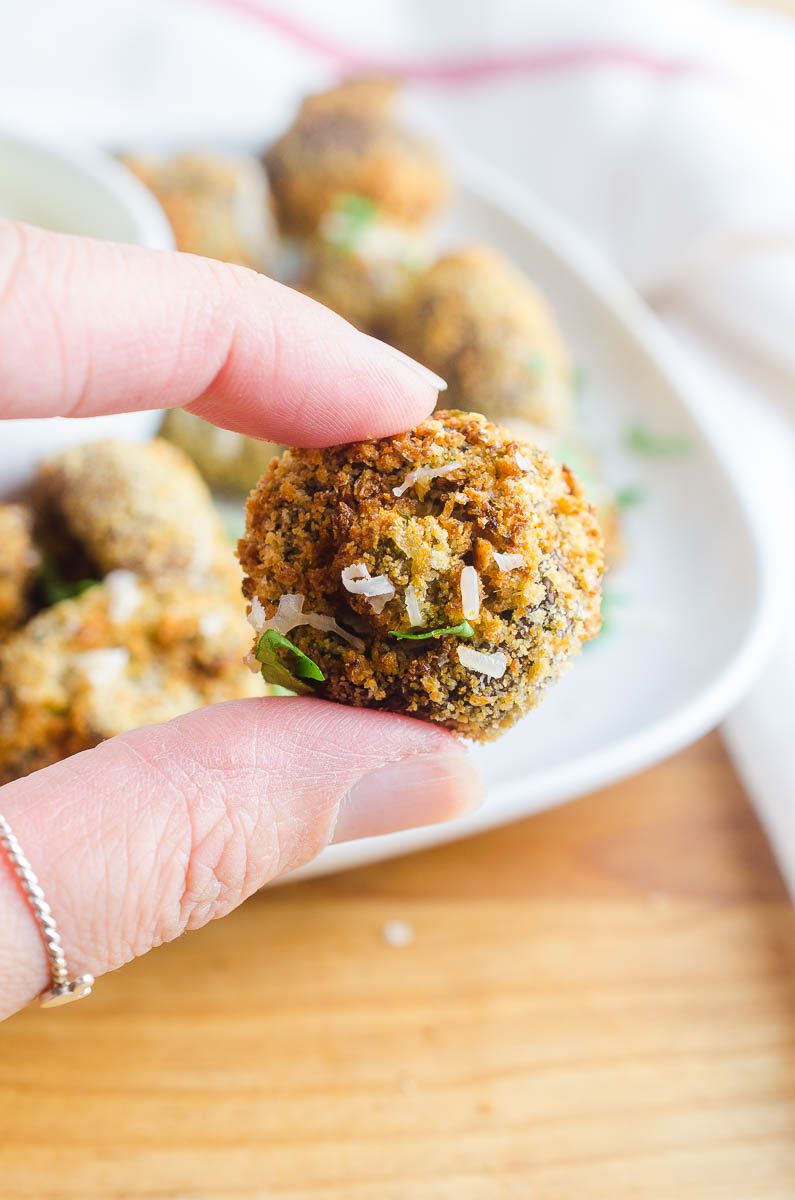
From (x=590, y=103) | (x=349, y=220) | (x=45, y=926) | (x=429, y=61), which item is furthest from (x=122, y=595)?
(x=429, y=61)

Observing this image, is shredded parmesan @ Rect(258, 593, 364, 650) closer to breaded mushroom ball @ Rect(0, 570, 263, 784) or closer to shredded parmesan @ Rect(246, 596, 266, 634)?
shredded parmesan @ Rect(246, 596, 266, 634)

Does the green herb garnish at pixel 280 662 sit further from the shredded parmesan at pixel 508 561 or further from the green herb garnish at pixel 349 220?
the green herb garnish at pixel 349 220

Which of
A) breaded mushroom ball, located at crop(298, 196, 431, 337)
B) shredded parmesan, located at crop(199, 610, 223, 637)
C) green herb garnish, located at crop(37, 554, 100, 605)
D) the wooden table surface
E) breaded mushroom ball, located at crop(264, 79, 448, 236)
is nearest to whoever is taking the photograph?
the wooden table surface

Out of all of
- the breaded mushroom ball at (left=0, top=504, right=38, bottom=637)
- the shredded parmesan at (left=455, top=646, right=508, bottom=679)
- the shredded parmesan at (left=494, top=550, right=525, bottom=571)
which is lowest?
the breaded mushroom ball at (left=0, top=504, right=38, bottom=637)

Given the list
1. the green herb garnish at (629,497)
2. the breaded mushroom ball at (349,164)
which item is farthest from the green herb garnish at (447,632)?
the breaded mushroom ball at (349,164)

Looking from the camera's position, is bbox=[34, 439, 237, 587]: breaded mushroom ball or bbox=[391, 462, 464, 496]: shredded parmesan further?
bbox=[34, 439, 237, 587]: breaded mushroom ball

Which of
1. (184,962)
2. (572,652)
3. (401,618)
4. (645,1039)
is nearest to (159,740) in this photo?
(401,618)

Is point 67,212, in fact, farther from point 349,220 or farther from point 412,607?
point 412,607

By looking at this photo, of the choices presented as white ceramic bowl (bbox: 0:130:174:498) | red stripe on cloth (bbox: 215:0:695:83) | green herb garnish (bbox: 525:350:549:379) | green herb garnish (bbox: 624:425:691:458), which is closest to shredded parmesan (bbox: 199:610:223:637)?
white ceramic bowl (bbox: 0:130:174:498)
